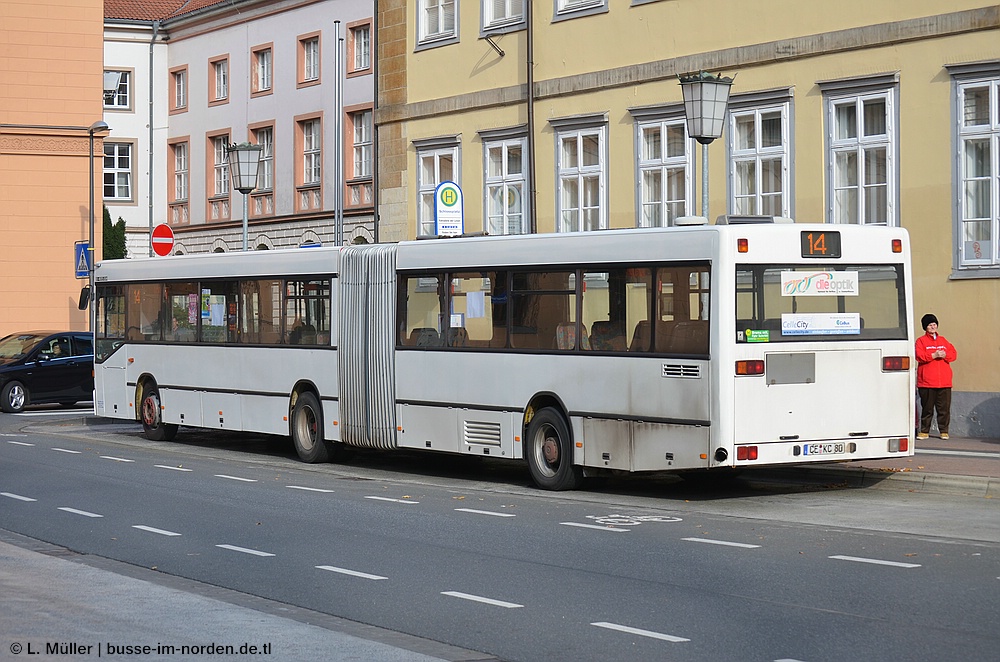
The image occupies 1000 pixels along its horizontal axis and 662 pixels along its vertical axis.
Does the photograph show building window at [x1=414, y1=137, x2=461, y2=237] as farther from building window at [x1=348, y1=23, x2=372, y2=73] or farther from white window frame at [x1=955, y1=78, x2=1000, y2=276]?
building window at [x1=348, y1=23, x2=372, y2=73]

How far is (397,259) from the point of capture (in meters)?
19.6

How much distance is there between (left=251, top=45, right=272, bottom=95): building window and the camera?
48.6m

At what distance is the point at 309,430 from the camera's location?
21.3m

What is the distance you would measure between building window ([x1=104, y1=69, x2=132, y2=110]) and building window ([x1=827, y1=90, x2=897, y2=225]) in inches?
1495

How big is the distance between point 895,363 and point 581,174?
13129mm

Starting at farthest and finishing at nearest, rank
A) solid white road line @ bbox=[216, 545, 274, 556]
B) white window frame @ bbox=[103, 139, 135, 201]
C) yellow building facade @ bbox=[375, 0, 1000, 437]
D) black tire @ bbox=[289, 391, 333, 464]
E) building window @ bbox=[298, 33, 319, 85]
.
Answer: white window frame @ bbox=[103, 139, 135, 201], building window @ bbox=[298, 33, 319, 85], yellow building facade @ bbox=[375, 0, 1000, 437], black tire @ bbox=[289, 391, 333, 464], solid white road line @ bbox=[216, 545, 274, 556]

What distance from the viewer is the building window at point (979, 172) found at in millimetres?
21359

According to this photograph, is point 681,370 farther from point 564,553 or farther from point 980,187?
point 980,187

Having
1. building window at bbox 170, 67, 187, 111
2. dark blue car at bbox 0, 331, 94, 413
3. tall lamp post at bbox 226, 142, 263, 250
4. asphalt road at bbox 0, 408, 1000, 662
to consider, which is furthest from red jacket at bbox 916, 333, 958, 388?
building window at bbox 170, 67, 187, 111

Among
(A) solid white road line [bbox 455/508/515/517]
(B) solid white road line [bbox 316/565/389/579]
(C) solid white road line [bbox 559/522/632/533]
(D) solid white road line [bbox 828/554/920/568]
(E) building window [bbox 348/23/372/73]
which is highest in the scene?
(E) building window [bbox 348/23/372/73]

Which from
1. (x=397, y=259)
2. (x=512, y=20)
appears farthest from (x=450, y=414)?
(x=512, y=20)

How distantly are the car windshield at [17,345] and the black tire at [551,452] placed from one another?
18506mm

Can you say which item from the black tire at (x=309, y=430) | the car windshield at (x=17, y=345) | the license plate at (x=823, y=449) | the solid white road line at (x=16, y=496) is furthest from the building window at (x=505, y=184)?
the license plate at (x=823, y=449)

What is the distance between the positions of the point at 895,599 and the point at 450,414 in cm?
941
